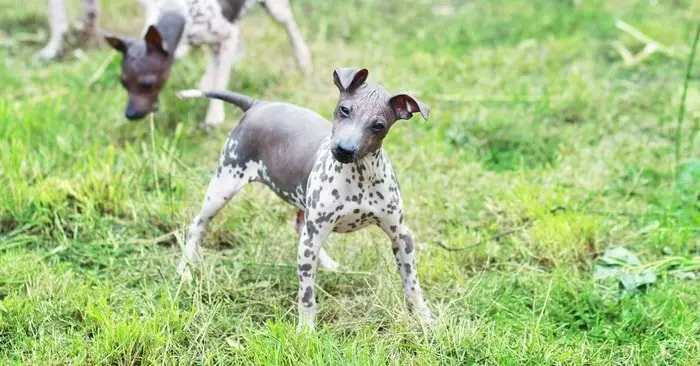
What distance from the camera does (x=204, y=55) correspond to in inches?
220

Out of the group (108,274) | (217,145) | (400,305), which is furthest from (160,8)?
(400,305)

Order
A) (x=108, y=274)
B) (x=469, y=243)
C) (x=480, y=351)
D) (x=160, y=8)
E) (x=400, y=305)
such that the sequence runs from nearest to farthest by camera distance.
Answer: (x=480, y=351)
(x=400, y=305)
(x=108, y=274)
(x=469, y=243)
(x=160, y=8)

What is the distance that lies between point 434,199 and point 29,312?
185 cm

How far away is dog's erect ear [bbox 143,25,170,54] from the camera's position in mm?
3975

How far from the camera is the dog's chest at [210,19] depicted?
4.52m

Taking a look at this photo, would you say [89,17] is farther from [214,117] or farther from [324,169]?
[324,169]

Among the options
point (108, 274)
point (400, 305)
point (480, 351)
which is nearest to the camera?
point (480, 351)

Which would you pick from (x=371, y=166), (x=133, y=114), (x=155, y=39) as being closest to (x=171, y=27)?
(x=155, y=39)

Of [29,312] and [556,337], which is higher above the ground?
[29,312]

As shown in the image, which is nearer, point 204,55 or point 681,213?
point 681,213

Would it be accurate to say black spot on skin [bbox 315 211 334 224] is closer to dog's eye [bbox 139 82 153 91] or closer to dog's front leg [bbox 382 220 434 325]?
dog's front leg [bbox 382 220 434 325]

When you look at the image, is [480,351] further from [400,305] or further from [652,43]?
[652,43]

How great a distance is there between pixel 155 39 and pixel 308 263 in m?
1.86

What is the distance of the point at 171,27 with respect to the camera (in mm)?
4289
